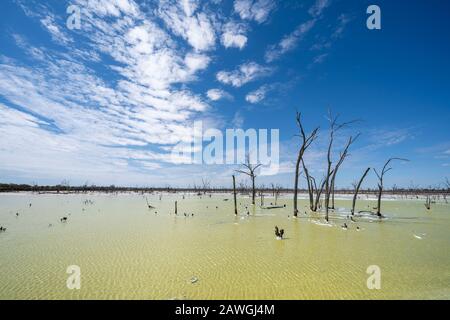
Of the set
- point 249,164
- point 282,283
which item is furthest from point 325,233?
point 249,164

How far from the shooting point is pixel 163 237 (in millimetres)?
12617

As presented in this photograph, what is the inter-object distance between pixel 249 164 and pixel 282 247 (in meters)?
24.6

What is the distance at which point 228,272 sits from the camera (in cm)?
746
